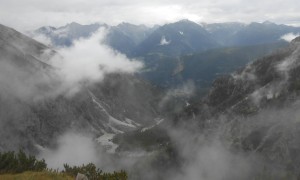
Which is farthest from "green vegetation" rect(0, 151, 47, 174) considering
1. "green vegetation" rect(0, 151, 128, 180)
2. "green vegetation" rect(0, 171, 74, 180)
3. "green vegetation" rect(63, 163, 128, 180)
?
"green vegetation" rect(0, 171, 74, 180)

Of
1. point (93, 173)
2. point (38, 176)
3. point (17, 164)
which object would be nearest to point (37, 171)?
point (17, 164)

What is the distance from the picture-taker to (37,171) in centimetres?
4659

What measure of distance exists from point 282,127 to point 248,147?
19.1 m

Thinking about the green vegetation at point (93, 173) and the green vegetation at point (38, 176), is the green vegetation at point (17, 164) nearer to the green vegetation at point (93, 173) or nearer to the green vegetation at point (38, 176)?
the green vegetation at point (93, 173)

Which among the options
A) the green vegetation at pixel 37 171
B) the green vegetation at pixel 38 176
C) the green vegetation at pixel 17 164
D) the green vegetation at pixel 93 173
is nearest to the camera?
the green vegetation at pixel 38 176

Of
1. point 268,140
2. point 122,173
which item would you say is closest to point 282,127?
point 268,140

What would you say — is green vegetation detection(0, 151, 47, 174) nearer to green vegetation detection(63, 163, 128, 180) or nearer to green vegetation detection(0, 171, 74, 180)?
green vegetation detection(63, 163, 128, 180)

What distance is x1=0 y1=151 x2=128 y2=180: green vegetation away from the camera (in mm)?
42062

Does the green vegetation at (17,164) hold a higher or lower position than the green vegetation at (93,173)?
higher

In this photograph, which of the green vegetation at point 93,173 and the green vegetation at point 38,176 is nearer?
the green vegetation at point 38,176

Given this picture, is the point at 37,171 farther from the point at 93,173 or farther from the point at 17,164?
the point at 93,173

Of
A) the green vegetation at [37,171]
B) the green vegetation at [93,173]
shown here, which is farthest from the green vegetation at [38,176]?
the green vegetation at [93,173]

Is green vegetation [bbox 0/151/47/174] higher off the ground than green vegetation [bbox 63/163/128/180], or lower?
higher

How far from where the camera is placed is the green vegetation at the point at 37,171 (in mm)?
42062
